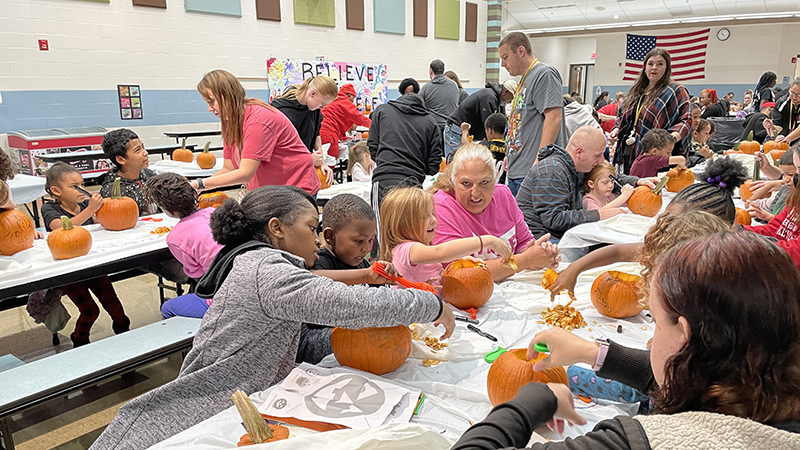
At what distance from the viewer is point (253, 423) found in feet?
3.73

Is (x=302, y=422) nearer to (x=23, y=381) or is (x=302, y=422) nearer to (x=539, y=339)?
(x=539, y=339)

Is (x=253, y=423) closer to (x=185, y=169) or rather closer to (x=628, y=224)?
(x=628, y=224)

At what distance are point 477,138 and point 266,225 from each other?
5397mm

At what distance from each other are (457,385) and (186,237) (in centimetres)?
206

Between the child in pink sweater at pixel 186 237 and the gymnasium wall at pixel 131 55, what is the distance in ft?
20.9

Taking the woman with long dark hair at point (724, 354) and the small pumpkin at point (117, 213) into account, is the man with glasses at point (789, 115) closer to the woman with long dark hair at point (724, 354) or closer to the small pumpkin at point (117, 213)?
the woman with long dark hair at point (724, 354)

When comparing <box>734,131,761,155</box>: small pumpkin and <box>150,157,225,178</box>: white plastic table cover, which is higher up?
<box>734,131,761,155</box>: small pumpkin

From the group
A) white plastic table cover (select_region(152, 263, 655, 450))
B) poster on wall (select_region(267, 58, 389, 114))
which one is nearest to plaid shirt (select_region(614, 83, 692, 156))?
white plastic table cover (select_region(152, 263, 655, 450))

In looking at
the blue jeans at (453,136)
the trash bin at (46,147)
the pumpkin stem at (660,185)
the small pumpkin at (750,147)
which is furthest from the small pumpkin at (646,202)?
the trash bin at (46,147)

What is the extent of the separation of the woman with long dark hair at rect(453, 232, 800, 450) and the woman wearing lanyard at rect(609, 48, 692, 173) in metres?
4.33

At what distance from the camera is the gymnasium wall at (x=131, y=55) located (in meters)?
7.59

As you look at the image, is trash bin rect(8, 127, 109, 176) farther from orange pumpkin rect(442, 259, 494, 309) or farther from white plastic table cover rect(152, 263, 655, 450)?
white plastic table cover rect(152, 263, 655, 450)

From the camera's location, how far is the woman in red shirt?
329 cm

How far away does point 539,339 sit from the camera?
4.18ft
